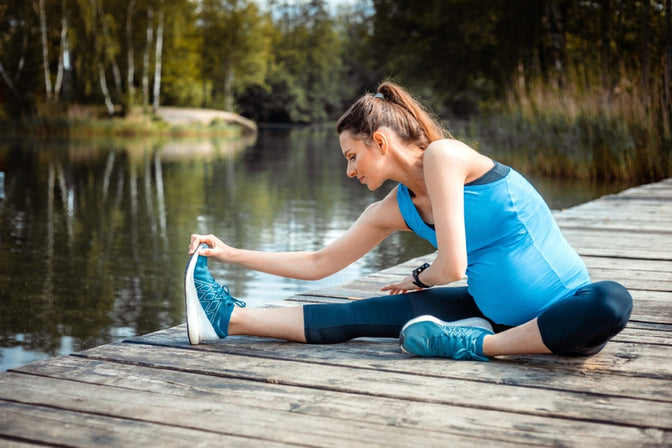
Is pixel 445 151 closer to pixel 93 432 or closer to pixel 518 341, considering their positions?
pixel 518 341

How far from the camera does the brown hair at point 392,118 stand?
2346 millimetres

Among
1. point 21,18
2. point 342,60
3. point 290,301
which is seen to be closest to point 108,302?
point 290,301

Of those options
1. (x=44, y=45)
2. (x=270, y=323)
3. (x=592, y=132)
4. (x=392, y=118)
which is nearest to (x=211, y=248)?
(x=270, y=323)

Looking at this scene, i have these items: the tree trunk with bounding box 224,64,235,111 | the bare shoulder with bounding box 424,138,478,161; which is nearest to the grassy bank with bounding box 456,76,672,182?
the bare shoulder with bounding box 424,138,478,161

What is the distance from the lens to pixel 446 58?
1886cm

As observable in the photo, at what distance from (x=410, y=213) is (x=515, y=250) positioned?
361 mm

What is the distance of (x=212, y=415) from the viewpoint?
6.08ft

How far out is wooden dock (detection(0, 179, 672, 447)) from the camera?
1.72 metres

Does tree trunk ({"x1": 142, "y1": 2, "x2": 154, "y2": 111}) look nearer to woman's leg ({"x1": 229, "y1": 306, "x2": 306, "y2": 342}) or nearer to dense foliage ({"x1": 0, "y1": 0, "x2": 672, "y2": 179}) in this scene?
dense foliage ({"x1": 0, "y1": 0, "x2": 672, "y2": 179})

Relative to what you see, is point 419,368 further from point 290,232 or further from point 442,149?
point 290,232

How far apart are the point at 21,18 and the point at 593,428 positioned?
3039 cm

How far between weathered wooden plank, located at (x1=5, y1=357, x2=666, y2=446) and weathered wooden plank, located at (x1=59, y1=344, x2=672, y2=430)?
0.15 feet

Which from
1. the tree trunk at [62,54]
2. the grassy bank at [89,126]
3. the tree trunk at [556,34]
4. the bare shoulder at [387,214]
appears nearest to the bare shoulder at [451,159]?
the bare shoulder at [387,214]

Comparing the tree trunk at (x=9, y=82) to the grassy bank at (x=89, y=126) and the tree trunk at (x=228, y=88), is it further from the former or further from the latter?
the tree trunk at (x=228, y=88)
